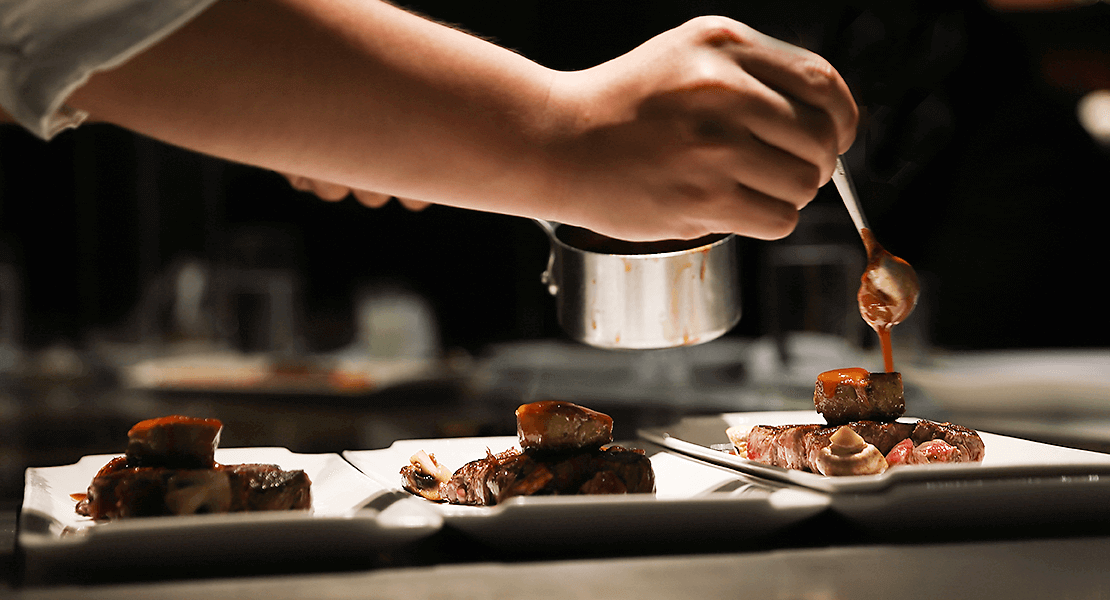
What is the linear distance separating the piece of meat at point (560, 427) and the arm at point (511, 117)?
0.74ft

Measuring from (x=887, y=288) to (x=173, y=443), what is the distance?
94 centimetres

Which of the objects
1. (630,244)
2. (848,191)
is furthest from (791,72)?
(630,244)

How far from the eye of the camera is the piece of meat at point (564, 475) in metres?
0.95

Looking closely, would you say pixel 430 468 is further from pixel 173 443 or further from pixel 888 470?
pixel 888 470

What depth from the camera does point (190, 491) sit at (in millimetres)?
812

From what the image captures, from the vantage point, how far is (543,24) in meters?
4.61

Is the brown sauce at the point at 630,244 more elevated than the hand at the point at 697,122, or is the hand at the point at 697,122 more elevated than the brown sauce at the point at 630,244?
the hand at the point at 697,122

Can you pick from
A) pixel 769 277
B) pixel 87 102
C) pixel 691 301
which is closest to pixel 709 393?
pixel 769 277

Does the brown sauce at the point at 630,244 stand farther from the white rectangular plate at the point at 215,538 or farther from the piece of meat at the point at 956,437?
the white rectangular plate at the point at 215,538

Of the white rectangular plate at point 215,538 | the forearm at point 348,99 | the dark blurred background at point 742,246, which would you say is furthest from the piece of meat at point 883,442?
the dark blurred background at point 742,246

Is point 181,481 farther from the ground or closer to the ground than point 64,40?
closer to the ground

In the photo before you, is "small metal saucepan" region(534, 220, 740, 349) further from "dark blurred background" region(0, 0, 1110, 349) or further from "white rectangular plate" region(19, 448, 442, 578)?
"dark blurred background" region(0, 0, 1110, 349)

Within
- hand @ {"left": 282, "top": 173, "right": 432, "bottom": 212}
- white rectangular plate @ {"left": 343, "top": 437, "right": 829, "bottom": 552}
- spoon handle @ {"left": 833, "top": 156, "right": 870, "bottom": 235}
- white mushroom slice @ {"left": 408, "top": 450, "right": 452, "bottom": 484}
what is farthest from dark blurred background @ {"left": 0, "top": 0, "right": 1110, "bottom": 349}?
white rectangular plate @ {"left": 343, "top": 437, "right": 829, "bottom": 552}

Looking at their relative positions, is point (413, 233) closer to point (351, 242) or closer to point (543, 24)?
point (351, 242)
